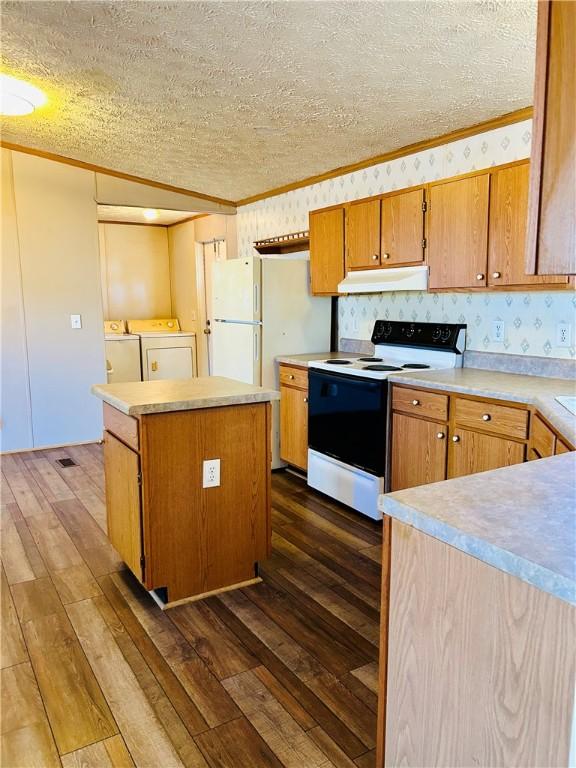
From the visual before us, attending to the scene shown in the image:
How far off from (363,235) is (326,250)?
0.42 metres

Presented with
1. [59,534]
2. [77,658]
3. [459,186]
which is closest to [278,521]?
[59,534]

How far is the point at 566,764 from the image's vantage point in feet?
2.78

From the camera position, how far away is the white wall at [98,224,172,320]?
7.22 m

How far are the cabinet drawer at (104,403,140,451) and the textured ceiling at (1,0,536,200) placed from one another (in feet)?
5.56

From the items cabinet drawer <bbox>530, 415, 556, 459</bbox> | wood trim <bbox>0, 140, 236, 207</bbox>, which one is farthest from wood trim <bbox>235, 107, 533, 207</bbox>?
cabinet drawer <bbox>530, 415, 556, 459</bbox>

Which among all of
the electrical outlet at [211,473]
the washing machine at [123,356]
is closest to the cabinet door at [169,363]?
the washing machine at [123,356]

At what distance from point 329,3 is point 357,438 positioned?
218cm

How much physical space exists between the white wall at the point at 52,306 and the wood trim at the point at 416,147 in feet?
A: 5.77

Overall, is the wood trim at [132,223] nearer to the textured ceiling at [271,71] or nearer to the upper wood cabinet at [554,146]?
the textured ceiling at [271,71]

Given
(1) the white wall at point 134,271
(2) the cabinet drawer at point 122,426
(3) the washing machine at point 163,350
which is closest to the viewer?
(2) the cabinet drawer at point 122,426

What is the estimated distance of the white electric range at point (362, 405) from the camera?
3180mm

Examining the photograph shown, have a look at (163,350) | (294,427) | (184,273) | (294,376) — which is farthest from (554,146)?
(184,273)

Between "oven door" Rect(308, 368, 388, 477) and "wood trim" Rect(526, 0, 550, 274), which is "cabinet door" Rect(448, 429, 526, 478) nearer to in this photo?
"oven door" Rect(308, 368, 388, 477)

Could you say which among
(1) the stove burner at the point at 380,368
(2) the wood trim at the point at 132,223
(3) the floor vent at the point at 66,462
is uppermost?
(2) the wood trim at the point at 132,223
